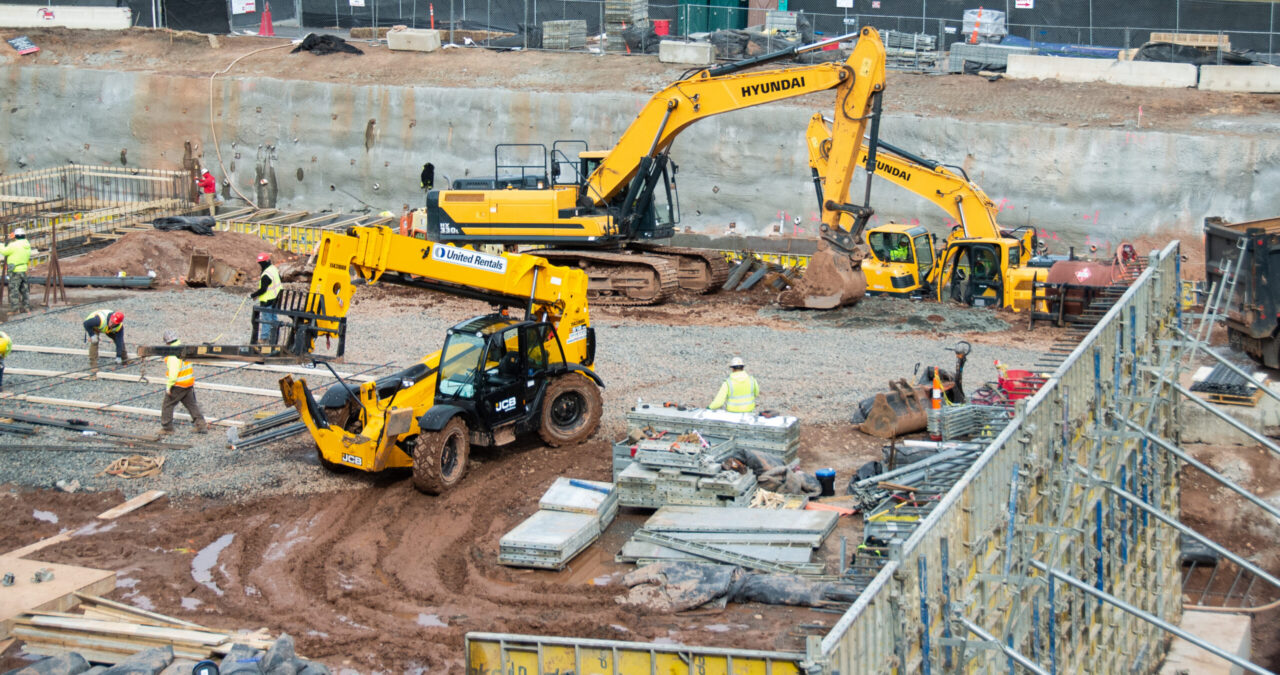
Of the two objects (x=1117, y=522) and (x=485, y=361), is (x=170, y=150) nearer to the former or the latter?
(x=485, y=361)

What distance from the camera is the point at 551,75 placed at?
35.4 m

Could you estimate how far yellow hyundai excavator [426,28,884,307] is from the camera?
23344 millimetres

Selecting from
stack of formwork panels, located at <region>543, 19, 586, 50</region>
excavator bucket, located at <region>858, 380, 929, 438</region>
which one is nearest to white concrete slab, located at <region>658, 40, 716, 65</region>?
stack of formwork panels, located at <region>543, 19, 586, 50</region>

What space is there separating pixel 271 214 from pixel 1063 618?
27.4 meters

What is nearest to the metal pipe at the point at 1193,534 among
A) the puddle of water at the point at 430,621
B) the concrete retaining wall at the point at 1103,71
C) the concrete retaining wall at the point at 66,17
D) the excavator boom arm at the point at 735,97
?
the puddle of water at the point at 430,621

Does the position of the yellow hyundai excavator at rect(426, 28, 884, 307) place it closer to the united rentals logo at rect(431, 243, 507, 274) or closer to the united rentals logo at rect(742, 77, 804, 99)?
the united rentals logo at rect(742, 77, 804, 99)

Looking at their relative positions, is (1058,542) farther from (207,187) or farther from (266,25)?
(266,25)

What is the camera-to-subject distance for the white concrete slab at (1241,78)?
30969mm

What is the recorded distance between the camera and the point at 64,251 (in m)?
29.2

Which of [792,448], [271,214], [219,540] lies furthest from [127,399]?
→ [271,214]

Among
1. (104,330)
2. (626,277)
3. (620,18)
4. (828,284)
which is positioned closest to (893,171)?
(828,284)

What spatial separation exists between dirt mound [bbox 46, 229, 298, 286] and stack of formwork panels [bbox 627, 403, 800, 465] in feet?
48.7

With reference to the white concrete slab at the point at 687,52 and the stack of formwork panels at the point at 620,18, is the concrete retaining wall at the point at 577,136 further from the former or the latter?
the stack of formwork panels at the point at 620,18

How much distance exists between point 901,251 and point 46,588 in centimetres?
1805
